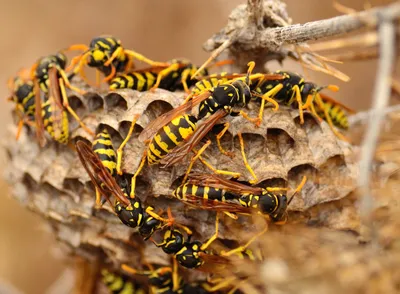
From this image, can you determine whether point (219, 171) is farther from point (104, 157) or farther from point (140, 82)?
point (140, 82)

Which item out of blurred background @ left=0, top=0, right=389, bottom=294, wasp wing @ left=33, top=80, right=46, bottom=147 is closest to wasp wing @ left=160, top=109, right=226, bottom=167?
wasp wing @ left=33, top=80, right=46, bottom=147

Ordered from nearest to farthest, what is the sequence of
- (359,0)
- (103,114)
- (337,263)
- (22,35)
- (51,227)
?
1. (337,263)
2. (103,114)
3. (51,227)
4. (359,0)
5. (22,35)

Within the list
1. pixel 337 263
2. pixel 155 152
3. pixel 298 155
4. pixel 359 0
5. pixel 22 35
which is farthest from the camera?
pixel 22 35

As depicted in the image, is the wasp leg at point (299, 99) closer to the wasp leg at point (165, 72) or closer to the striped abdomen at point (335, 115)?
the striped abdomen at point (335, 115)

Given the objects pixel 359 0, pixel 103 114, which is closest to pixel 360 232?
pixel 103 114

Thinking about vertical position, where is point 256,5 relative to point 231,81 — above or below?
above

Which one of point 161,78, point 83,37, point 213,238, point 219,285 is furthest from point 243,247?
point 83,37

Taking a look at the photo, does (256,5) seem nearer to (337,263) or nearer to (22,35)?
(337,263)

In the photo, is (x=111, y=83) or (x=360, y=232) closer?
(x=360, y=232)
